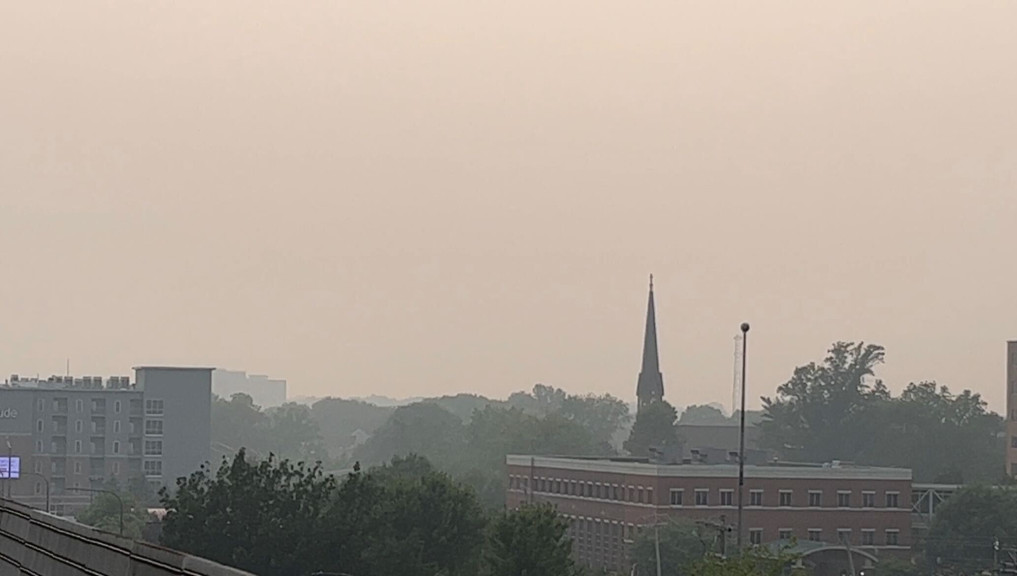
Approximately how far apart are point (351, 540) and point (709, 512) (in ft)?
203

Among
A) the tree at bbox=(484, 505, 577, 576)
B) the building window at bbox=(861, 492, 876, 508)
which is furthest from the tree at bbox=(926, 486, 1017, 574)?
the tree at bbox=(484, 505, 577, 576)

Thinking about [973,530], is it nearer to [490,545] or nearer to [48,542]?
[490,545]

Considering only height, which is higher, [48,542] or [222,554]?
[48,542]

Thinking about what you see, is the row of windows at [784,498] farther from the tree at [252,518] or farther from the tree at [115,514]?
the tree at [252,518]

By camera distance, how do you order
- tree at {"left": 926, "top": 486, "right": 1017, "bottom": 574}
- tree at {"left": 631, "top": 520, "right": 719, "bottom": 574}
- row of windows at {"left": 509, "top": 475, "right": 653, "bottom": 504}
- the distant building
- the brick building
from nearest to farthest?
tree at {"left": 631, "top": 520, "right": 719, "bottom": 574}, the brick building, row of windows at {"left": 509, "top": 475, "right": 653, "bottom": 504}, tree at {"left": 926, "top": 486, "right": 1017, "bottom": 574}, the distant building

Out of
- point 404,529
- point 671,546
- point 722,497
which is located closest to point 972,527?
point 722,497

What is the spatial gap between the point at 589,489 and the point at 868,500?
22820 millimetres

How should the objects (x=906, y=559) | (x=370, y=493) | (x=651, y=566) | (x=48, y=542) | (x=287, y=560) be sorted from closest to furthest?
(x=48, y=542), (x=287, y=560), (x=370, y=493), (x=651, y=566), (x=906, y=559)

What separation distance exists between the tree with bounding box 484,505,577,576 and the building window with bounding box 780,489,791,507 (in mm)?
61580

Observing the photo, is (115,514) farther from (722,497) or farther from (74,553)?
(74,553)

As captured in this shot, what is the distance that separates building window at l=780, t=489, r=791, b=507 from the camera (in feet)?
473

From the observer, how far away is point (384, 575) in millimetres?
86312

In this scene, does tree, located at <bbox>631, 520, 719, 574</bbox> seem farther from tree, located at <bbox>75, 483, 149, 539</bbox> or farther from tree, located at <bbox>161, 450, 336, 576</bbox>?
tree, located at <bbox>161, 450, 336, 576</bbox>

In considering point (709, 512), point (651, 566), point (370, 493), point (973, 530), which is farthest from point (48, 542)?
point (973, 530)
